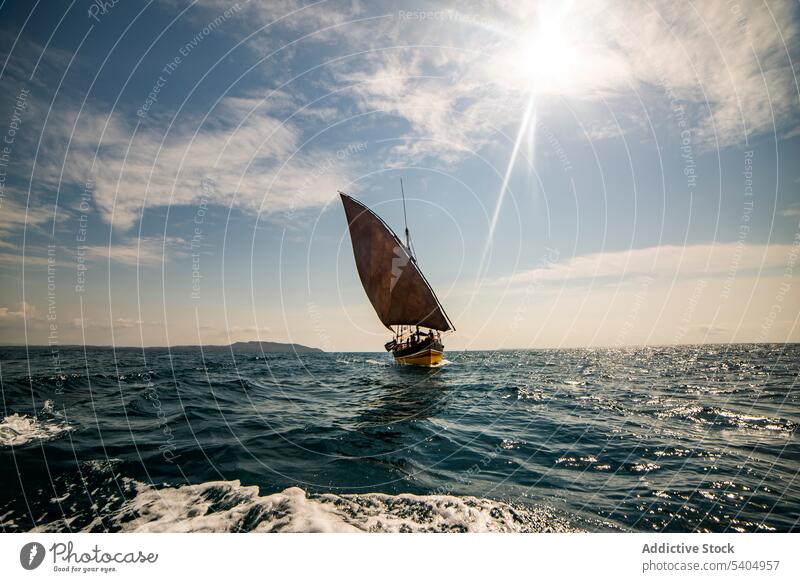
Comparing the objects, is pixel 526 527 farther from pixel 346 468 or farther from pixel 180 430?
pixel 180 430

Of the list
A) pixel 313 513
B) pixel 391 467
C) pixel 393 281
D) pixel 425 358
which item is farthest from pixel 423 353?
pixel 313 513

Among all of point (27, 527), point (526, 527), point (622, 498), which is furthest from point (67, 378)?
point (622, 498)

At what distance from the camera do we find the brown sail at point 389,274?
3444 centimetres

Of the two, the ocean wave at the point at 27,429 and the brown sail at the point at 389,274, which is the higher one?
the brown sail at the point at 389,274

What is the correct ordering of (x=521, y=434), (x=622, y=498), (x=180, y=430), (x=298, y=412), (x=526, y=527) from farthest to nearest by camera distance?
(x=298, y=412), (x=521, y=434), (x=180, y=430), (x=622, y=498), (x=526, y=527)

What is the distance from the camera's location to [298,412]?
14164 millimetres

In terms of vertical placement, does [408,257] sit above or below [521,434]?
above

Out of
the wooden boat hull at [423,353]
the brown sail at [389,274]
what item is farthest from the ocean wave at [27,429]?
the wooden boat hull at [423,353]

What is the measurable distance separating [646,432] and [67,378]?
123 feet

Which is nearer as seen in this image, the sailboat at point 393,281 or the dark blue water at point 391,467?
the dark blue water at point 391,467

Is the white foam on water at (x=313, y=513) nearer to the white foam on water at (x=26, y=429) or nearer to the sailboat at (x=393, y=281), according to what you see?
the white foam on water at (x=26, y=429)

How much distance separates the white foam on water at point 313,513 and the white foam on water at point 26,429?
667cm

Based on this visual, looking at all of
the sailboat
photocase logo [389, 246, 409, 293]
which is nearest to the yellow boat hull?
the sailboat
